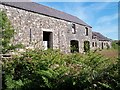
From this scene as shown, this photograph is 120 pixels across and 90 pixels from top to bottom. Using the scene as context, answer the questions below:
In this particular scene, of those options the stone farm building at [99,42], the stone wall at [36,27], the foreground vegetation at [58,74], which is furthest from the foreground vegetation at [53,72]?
the stone farm building at [99,42]

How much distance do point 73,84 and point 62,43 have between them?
1989 centimetres

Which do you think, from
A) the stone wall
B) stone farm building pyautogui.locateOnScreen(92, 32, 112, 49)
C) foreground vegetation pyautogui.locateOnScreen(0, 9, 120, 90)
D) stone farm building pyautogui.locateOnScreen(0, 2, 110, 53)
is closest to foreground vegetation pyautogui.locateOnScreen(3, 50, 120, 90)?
foreground vegetation pyautogui.locateOnScreen(0, 9, 120, 90)

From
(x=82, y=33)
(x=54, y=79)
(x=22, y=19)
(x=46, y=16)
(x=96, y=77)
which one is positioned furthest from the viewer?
(x=82, y=33)

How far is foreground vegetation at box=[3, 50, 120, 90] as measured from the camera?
4.52 meters

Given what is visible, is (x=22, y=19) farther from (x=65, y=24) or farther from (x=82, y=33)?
(x=82, y=33)

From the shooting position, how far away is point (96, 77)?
453 cm

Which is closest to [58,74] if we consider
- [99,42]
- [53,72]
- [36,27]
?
[53,72]

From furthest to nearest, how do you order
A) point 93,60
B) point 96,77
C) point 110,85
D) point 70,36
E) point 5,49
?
1. point 70,36
2. point 5,49
3. point 93,60
4. point 96,77
5. point 110,85

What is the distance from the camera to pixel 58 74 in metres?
5.38

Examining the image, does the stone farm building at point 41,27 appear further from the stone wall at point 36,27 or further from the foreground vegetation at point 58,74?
the foreground vegetation at point 58,74

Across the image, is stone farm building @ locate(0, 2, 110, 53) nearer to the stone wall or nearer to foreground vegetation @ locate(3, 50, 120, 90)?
the stone wall

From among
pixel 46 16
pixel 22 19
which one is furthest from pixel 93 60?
pixel 46 16

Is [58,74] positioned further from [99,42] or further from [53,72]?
[99,42]

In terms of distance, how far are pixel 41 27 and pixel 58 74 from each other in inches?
625
